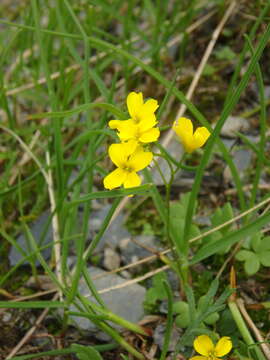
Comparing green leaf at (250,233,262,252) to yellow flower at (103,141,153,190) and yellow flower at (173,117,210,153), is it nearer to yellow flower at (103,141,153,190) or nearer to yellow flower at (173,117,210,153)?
yellow flower at (173,117,210,153)

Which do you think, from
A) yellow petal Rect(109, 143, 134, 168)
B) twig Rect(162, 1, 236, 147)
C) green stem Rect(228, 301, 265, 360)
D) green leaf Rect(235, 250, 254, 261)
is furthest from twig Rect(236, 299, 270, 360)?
twig Rect(162, 1, 236, 147)

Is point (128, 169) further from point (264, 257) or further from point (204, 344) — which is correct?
point (264, 257)

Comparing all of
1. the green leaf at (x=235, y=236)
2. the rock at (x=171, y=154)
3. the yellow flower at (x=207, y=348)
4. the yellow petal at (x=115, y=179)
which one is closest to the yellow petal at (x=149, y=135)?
the yellow petal at (x=115, y=179)

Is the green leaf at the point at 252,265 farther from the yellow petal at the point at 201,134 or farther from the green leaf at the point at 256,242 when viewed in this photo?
the yellow petal at the point at 201,134

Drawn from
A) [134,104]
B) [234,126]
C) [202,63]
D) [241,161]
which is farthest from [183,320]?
[202,63]

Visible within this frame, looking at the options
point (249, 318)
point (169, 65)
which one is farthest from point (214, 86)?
point (249, 318)

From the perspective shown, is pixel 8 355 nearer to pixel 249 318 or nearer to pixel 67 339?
pixel 67 339
